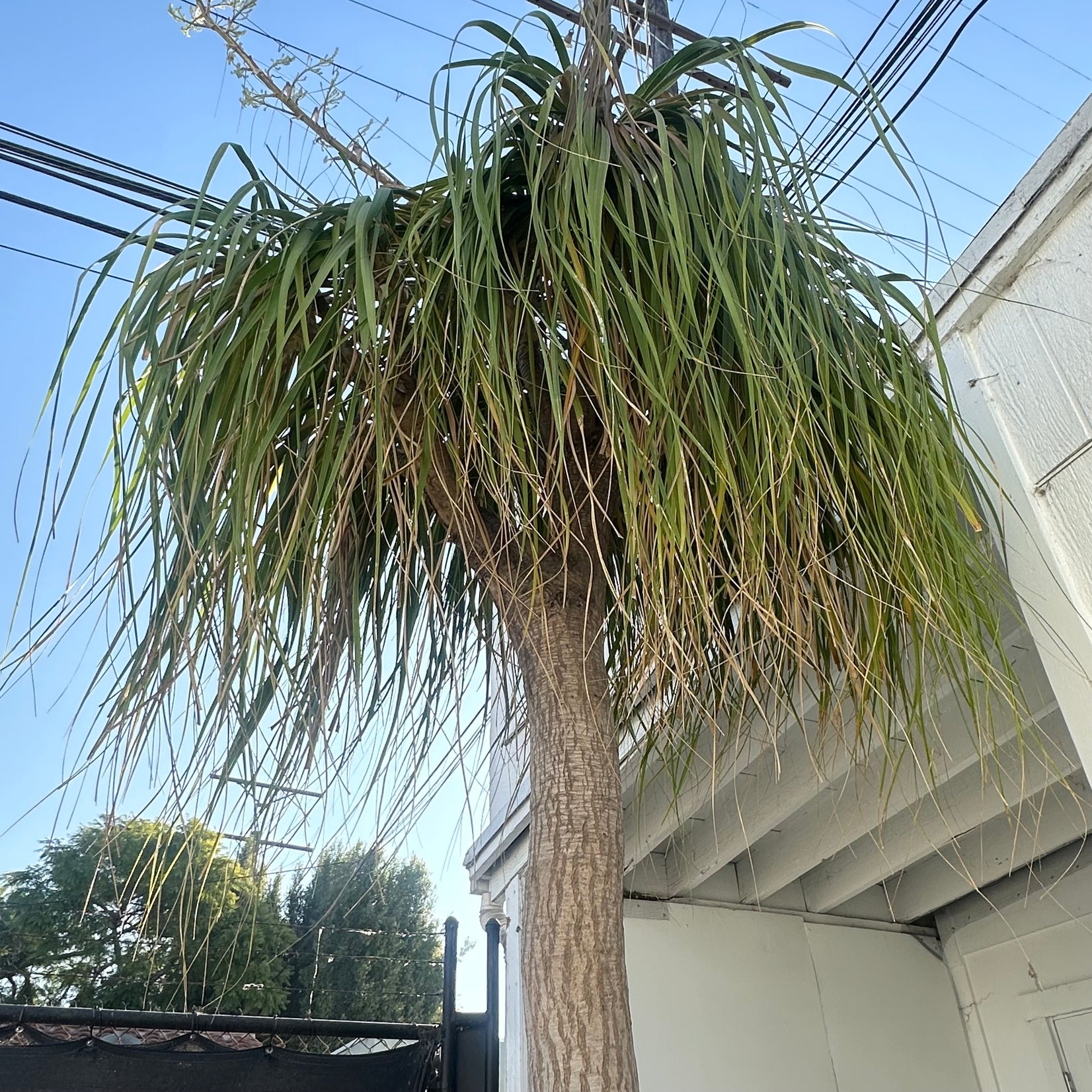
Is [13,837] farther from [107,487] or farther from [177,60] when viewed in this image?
[177,60]

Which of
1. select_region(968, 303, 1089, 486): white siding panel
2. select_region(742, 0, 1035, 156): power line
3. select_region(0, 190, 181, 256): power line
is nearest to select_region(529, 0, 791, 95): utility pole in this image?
select_region(742, 0, 1035, 156): power line

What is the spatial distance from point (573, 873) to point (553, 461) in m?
0.44

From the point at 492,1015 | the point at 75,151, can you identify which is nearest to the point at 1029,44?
the point at 75,151

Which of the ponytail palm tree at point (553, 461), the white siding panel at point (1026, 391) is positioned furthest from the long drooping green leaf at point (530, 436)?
the white siding panel at point (1026, 391)

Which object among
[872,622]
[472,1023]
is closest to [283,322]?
[872,622]

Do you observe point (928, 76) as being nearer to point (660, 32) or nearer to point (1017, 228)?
point (660, 32)

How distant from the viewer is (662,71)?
1128mm

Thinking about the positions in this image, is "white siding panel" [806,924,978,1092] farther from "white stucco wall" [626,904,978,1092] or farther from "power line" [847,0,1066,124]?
"power line" [847,0,1066,124]

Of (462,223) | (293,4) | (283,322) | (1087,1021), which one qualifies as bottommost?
(1087,1021)

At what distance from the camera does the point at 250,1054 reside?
192 centimetres

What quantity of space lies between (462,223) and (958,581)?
2.20ft

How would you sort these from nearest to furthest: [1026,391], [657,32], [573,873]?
[573,873] → [1026,391] → [657,32]

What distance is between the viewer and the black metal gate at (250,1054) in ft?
5.78

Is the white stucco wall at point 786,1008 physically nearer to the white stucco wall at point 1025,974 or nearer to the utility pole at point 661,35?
the white stucco wall at point 1025,974
